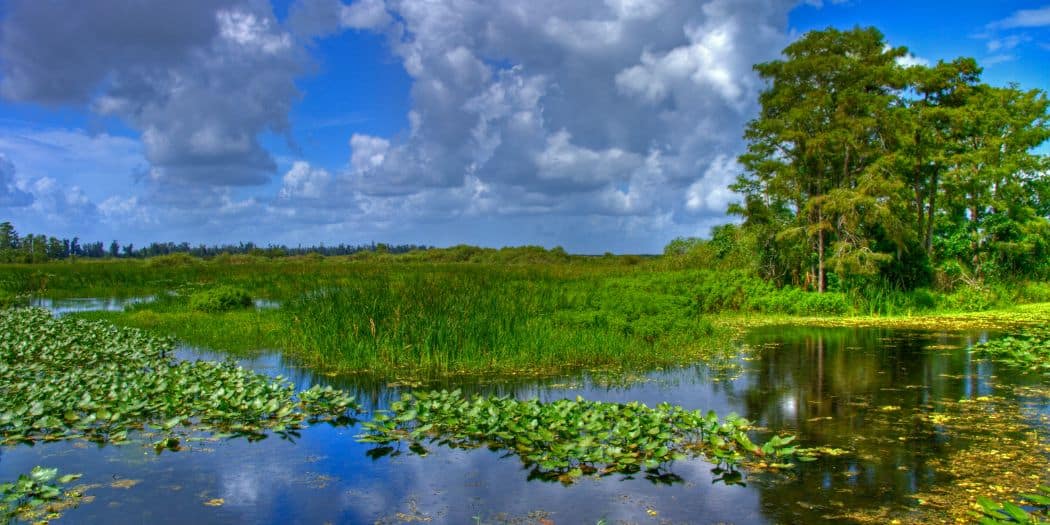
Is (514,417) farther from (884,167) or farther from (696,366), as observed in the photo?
(884,167)

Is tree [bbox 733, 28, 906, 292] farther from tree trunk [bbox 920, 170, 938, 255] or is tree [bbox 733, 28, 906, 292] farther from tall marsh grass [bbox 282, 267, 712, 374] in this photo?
tall marsh grass [bbox 282, 267, 712, 374]

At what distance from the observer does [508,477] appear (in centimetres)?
562

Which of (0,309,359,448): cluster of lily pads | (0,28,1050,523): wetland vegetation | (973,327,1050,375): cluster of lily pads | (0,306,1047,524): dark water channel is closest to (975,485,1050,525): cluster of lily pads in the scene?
(0,28,1050,523): wetland vegetation

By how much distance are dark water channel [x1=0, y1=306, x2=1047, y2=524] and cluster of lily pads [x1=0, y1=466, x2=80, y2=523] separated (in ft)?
0.74

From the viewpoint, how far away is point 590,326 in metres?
12.2

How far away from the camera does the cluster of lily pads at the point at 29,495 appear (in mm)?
4855

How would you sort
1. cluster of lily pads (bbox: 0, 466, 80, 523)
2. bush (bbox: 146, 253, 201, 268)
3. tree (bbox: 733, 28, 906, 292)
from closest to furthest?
cluster of lily pads (bbox: 0, 466, 80, 523) → tree (bbox: 733, 28, 906, 292) → bush (bbox: 146, 253, 201, 268)

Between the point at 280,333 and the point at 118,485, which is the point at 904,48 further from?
the point at 118,485

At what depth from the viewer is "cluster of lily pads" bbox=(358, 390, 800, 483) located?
225 inches

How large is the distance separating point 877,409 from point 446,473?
16.0 ft

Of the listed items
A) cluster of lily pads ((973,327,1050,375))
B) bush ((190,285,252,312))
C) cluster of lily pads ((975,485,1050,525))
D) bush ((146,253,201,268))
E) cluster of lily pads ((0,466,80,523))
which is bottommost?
cluster of lily pads ((0,466,80,523))

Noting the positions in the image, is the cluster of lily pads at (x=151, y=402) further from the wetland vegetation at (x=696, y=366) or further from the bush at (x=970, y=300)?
the bush at (x=970, y=300)

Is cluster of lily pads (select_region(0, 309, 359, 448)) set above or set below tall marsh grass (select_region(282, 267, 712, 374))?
below

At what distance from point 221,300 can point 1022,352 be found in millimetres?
16935
